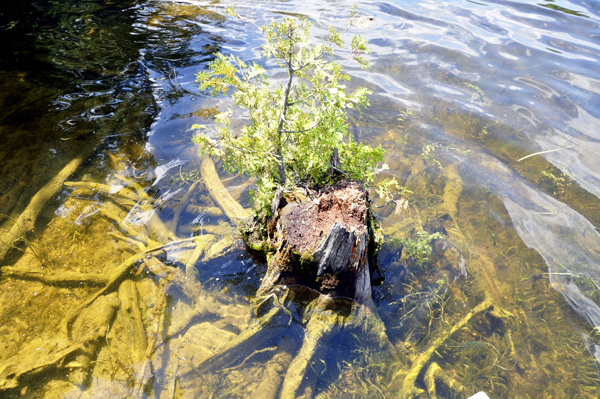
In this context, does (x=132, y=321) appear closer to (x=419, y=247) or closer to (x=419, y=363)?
(x=419, y=363)

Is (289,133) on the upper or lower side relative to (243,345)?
upper

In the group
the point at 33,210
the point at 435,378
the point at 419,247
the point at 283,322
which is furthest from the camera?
the point at 33,210

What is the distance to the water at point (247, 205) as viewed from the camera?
3230mm

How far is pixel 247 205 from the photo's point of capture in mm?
4789

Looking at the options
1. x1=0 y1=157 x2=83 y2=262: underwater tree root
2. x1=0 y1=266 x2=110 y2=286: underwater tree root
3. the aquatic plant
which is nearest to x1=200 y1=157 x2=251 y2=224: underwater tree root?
x1=0 y1=266 x2=110 y2=286: underwater tree root

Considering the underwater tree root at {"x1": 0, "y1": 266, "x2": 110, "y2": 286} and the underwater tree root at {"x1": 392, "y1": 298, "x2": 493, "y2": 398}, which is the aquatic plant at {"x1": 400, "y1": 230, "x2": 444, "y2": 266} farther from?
the underwater tree root at {"x1": 0, "y1": 266, "x2": 110, "y2": 286}

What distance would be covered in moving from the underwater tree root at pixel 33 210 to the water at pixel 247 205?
119 mm

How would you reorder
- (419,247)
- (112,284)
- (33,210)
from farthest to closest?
(33,210) → (419,247) → (112,284)

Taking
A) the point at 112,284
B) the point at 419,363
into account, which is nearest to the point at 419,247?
the point at 419,363

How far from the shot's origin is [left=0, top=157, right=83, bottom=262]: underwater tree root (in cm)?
420

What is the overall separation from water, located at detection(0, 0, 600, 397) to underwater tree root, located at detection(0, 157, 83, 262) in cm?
12

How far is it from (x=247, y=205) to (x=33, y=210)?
320 centimetres

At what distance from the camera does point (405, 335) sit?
3455mm

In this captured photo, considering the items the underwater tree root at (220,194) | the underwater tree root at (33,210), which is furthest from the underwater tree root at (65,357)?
the underwater tree root at (220,194)
